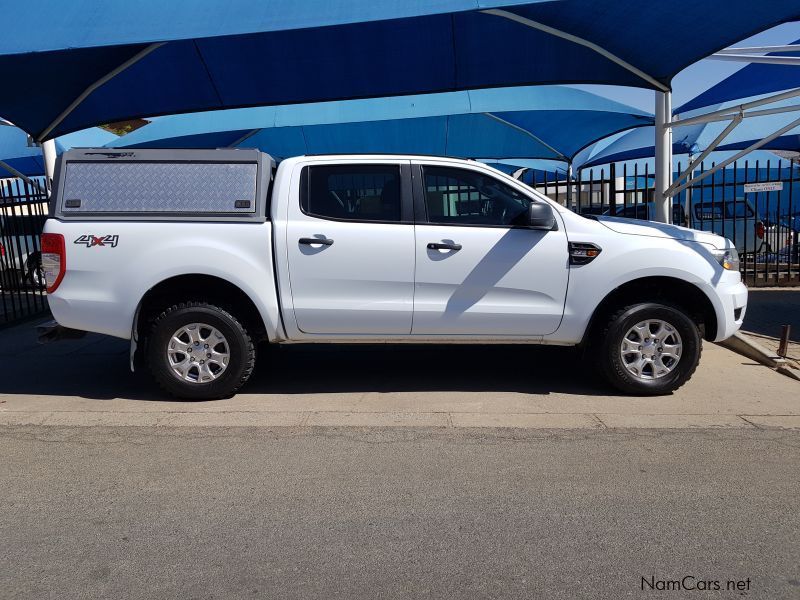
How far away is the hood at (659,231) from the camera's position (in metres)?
5.61

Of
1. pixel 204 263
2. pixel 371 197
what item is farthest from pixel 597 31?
pixel 204 263

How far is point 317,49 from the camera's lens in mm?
7980

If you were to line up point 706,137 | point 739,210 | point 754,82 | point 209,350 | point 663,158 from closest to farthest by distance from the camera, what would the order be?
1. point 209,350
2. point 663,158
3. point 754,82
4. point 739,210
5. point 706,137

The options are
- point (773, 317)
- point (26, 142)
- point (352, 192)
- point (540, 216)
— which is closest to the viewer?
point (540, 216)

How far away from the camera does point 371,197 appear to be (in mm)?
5680

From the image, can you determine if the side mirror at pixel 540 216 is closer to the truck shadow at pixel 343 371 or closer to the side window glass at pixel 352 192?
the side window glass at pixel 352 192

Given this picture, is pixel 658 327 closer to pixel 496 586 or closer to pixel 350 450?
pixel 350 450

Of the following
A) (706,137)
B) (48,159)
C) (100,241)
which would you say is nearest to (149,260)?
(100,241)

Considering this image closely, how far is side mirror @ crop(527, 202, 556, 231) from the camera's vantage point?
210 inches

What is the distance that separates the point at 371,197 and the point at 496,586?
351 centimetres

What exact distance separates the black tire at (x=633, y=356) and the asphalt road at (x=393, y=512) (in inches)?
32.4

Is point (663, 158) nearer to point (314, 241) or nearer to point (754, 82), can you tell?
point (754, 82)

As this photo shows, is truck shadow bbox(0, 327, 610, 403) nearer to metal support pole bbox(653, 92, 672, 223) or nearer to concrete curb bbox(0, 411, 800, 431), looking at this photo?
concrete curb bbox(0, 411, 800, 431)

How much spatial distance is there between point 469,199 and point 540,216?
691 millimetres
